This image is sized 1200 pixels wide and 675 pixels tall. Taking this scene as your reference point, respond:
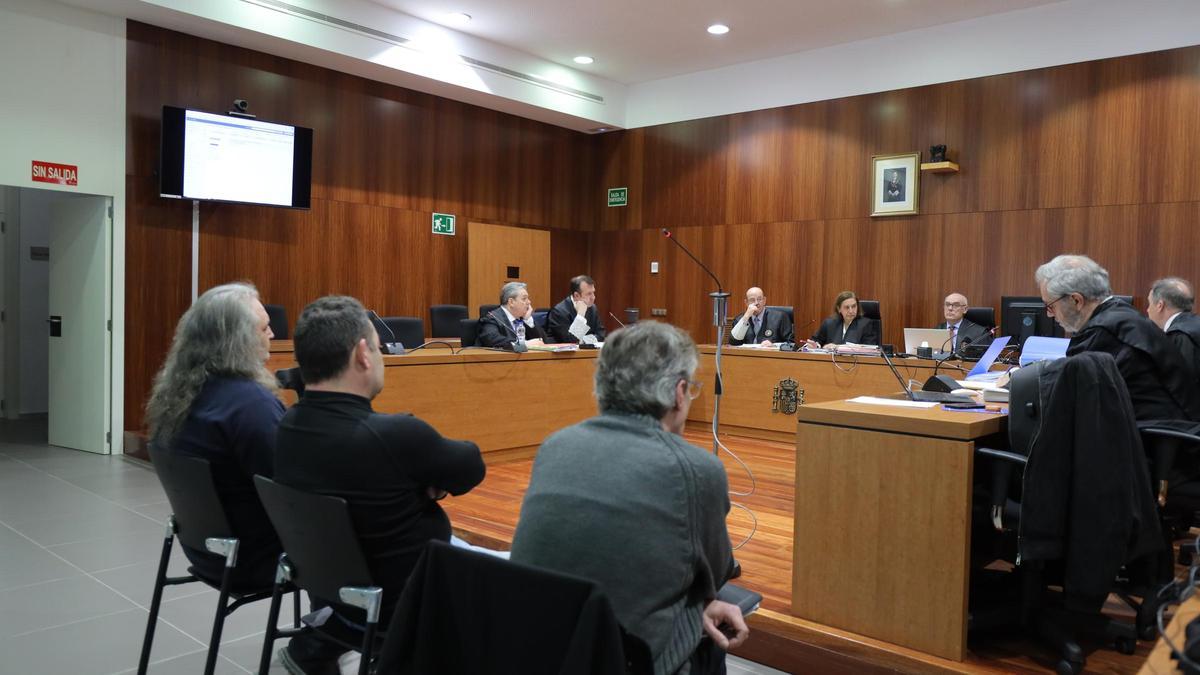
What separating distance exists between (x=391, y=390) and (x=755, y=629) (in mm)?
2659

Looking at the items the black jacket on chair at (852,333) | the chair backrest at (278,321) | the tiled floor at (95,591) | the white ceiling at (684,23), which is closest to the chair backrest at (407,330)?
the chair backrest at (278,321)

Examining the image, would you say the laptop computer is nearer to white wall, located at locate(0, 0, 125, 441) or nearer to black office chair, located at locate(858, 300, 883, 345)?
black office chair, located at locate(858, 300, 883, 345)

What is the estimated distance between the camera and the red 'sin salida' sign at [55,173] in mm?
5555

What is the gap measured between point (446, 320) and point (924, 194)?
4.33 meters

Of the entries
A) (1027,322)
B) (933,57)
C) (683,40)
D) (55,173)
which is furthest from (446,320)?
(933,57)

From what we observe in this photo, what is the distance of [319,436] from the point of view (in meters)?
1.75

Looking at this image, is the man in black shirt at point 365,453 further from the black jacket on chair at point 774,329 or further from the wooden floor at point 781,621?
the black jacket on chair at point 774,329

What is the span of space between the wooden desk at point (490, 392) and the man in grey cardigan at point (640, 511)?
2.96 meters

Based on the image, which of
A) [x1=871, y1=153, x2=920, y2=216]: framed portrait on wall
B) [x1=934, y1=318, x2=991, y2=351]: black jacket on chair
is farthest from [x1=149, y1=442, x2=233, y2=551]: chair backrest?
[x1=871, y1=153, x2=920, y2=216]: framed portrait on wall

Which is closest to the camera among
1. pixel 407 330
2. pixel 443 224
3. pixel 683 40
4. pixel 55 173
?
pixel 55 173

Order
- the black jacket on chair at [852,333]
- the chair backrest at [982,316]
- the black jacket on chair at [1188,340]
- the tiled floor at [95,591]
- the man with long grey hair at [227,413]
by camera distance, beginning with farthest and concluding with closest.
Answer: the black jacket on chair at [852,333]
the chair backrest at [982,316]
the black jacket on chair at [1188,340]
the tiled floor at [95,591]
the man with long grey hair at [227,413]

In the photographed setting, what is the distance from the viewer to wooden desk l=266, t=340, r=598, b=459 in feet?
15.6

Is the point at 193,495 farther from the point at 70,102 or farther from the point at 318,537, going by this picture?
the point at 70,102

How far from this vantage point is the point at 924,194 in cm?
741
